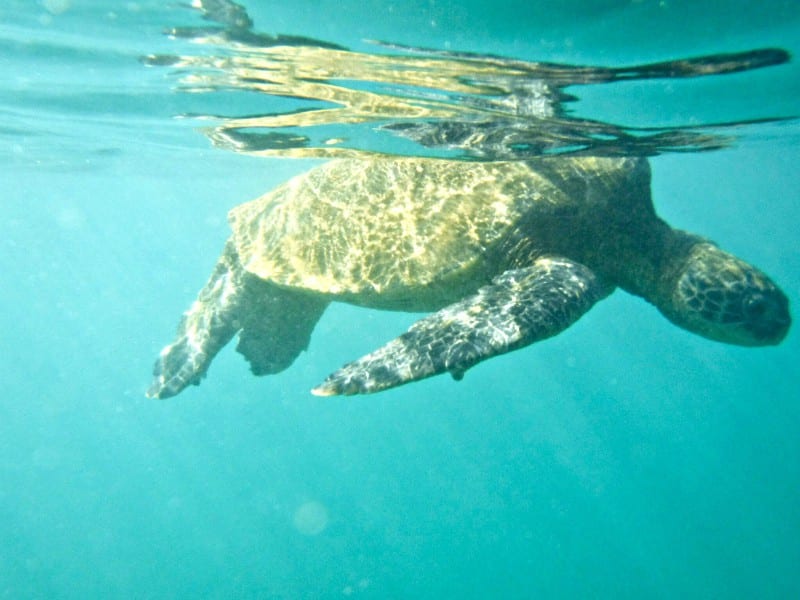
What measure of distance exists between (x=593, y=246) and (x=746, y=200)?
206 feet

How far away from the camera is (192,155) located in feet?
70.9

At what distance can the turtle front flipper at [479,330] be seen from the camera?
14.7ft

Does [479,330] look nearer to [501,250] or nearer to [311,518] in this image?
[501,250]

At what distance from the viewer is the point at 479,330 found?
197 inches

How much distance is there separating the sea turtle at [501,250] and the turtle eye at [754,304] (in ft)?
0.05

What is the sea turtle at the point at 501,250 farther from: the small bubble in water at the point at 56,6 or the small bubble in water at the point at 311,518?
the small bubble in water at the point at 311,518

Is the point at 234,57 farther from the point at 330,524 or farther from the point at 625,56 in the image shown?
the point at 330,524

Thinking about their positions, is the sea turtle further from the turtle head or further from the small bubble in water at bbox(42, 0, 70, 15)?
the small bubble in water at bbox(42, 0, 70, 15)

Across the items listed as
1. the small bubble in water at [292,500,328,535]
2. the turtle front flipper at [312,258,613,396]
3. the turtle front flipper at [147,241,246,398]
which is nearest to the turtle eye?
the turtle front flipper at [312,258,613,396]

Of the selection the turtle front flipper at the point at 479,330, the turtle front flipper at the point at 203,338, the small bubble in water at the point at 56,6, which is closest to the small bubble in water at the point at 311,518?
the turtle front flipper at the point at 203,338

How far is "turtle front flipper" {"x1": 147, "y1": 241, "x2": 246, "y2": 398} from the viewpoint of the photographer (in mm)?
9672

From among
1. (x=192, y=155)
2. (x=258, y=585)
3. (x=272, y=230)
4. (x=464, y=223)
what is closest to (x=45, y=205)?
(x=192, y=155)

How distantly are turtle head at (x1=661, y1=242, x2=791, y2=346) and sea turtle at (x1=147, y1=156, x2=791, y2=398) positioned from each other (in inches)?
0.7

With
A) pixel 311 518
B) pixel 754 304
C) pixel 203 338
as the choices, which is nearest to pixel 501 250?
pixel 754 304
